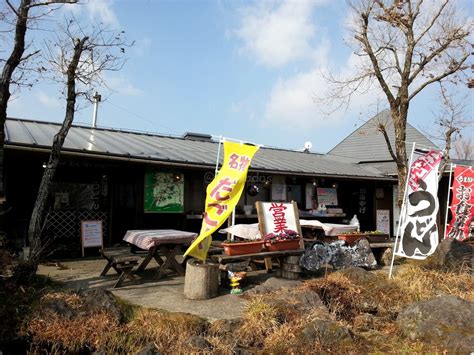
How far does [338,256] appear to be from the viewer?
8125 mm

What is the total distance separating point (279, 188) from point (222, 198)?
689 centimetres

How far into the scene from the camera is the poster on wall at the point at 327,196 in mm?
14055

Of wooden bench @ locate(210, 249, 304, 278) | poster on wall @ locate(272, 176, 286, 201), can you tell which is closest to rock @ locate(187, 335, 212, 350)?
wooden bench @ locate(210, 249, 304, 278)

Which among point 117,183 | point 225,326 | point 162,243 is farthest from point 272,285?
point 117,183

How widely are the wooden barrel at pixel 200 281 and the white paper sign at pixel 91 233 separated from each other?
4.51 metres

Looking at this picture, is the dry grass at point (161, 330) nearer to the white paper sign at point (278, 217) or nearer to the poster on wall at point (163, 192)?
the white paper sign at point (278, 217)

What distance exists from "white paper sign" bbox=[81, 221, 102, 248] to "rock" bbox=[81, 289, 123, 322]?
179 inches

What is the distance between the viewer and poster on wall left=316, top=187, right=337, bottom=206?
14.1m

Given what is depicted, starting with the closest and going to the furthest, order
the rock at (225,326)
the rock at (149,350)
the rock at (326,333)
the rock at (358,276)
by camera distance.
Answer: the rock at (149,350), the rock at (326,333), the rock at (225,326), the rock at (358,276)

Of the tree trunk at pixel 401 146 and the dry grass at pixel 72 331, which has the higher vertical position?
the tree trunk at pixel 401 146

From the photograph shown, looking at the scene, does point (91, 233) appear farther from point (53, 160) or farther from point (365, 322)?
point (365, 322)

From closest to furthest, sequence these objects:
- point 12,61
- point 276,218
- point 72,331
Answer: point 72,331 < point 12,61 < point 276,218

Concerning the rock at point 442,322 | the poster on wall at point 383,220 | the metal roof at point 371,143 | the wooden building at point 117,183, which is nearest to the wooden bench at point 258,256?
the rock at point 442,322

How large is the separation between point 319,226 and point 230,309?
4210 mm
